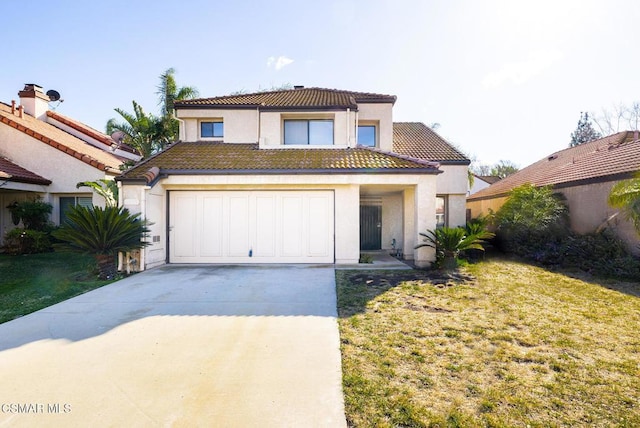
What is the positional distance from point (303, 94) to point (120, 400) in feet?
48.8

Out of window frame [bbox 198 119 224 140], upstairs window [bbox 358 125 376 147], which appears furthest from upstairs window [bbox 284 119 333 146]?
window frame [bbox 198 119 224 140]

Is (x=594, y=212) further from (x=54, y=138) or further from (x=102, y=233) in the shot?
(x=54, y=138)

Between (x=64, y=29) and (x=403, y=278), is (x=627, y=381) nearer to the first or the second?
(x=403, y=278)

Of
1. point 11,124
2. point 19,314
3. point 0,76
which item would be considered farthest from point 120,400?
point 0,76

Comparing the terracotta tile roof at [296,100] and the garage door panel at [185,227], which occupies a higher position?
the terracotta tile roof at [296,100]

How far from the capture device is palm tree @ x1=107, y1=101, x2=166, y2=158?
715 inches

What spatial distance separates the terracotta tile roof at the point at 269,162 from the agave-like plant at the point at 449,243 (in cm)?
212

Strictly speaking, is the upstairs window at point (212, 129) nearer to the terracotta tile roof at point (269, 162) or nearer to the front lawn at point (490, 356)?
the terracotta tile roof at point (269, 162)

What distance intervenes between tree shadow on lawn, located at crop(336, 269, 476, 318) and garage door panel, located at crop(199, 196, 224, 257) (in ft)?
15.4

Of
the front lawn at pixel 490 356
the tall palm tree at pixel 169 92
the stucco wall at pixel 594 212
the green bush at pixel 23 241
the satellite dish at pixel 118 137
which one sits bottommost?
the front lawn at pixel 490 356

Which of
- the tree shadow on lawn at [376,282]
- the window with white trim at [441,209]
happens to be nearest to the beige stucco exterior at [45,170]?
the tree shadow on lawn at [376,282]

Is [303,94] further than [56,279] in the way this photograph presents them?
Yes

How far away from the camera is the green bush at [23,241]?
12.8 meters

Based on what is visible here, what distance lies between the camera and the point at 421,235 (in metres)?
10.4
